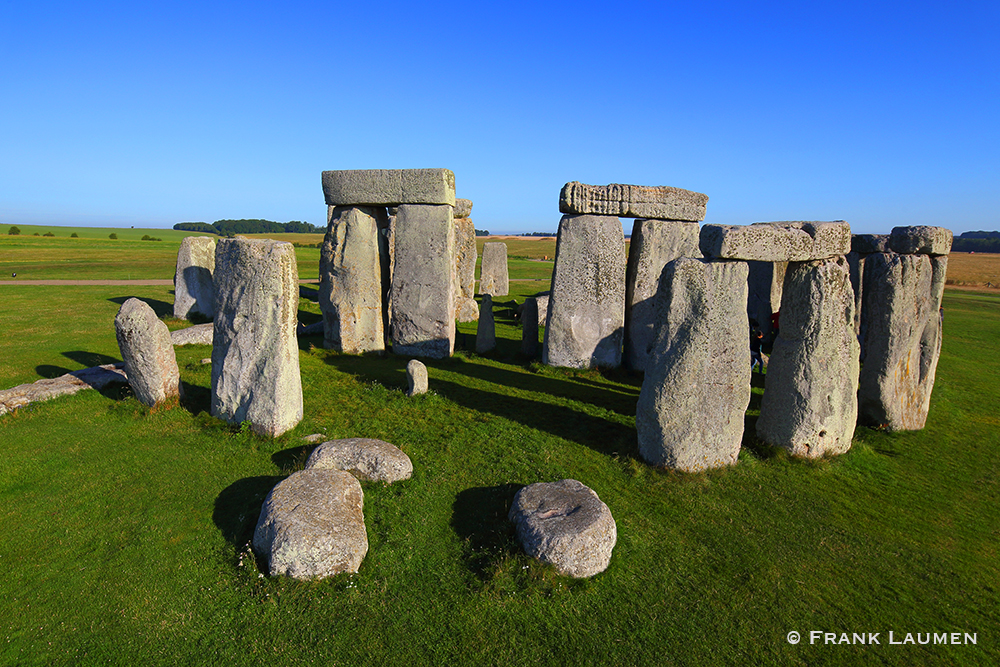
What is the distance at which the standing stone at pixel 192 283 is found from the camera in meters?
15.9

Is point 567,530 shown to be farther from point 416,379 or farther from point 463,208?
point 463,208

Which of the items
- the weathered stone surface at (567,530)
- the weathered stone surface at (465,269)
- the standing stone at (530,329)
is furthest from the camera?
the weathered stone surface at (465,269)

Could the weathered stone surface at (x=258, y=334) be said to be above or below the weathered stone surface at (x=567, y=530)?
above

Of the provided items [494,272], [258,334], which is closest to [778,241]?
[258,334]

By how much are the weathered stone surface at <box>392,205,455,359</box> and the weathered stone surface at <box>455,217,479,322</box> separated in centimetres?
427

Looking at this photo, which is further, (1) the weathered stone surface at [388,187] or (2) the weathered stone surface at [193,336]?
(2) the weathered stone surface at [193,336]

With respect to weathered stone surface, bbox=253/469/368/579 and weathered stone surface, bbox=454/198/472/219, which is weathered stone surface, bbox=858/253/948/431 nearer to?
weathered stone surface, bbox=253/469/368/579

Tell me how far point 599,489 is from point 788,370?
310cm

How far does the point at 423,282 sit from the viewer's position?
1227 cm

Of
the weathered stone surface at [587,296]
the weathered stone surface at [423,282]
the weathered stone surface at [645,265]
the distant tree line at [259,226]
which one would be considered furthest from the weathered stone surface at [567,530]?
the distant tree line at [259,226]

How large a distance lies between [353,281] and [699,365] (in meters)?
8.44

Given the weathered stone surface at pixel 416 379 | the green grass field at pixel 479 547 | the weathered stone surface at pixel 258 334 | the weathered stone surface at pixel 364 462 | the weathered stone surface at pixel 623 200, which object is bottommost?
the green grass field at pixel 479 547

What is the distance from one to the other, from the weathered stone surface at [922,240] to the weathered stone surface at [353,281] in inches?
394

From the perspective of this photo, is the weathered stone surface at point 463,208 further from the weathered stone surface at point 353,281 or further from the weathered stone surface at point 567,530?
the weathered stone surface at point 567,530
